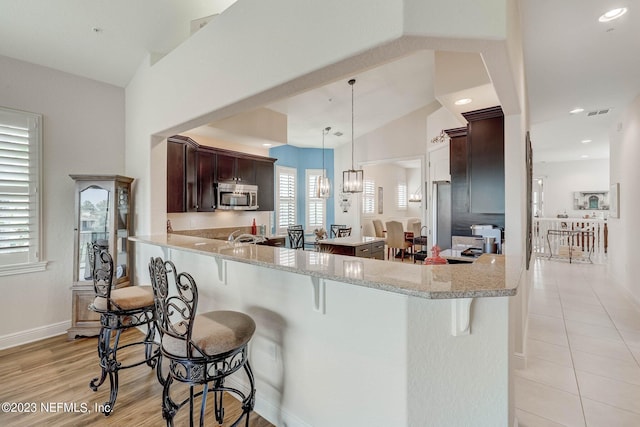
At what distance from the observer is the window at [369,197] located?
29.3 ft

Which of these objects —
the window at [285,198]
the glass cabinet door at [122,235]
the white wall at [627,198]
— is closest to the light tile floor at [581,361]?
the white wall at [627,198]

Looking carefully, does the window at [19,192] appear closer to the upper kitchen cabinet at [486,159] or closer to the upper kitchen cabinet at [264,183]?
the upper kitchen cabinet at [264,183]

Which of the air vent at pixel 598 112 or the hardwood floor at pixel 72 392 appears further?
the air vent at pixel 598 112

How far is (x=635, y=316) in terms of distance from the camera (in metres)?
3.81

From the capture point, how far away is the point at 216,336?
1628 millimetres

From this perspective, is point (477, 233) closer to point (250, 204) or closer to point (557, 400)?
point (557, 400)

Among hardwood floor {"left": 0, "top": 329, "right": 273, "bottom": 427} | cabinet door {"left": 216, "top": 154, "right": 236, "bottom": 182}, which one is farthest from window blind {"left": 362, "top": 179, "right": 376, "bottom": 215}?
hardwood floor {"left": 0, "top": 329, "right": 273, "bottom": 427}

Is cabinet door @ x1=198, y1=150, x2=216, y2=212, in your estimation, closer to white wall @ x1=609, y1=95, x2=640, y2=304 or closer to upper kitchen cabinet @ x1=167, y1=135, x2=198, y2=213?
upper kitchen cabinet @ x1=167, y1=135, x2=198, y2=213

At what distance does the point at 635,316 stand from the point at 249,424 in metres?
4.74

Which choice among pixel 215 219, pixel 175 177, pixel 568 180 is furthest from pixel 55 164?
pixel 568 180

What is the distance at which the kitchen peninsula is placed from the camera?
136 cm

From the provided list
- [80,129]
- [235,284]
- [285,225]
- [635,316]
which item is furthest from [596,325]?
[80,129]

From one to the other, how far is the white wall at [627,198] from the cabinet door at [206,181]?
581 centimetres

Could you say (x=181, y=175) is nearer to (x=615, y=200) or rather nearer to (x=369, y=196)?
(x=369, y=196)
